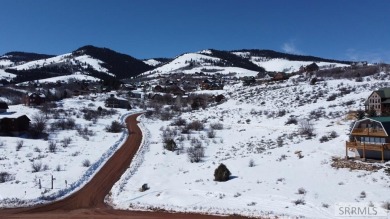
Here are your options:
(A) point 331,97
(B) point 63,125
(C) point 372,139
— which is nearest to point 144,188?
(C) point 372,139

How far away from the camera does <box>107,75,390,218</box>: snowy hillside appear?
18297 mm

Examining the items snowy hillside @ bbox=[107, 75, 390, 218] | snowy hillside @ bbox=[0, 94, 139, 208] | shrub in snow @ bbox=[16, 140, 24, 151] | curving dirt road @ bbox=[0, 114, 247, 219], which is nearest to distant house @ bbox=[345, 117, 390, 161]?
snowy hillside @ bbox=[107, 75, 390, 218]

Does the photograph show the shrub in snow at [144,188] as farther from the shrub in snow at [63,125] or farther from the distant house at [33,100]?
the distant house at [33,100]

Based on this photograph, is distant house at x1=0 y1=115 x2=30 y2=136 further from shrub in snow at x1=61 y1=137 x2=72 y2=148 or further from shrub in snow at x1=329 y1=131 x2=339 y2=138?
shrub in snow at x1=329 y1=131 x2=339 y2=138

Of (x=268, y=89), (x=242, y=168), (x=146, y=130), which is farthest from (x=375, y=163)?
(x=268, y=89)

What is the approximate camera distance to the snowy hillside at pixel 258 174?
1830 cm

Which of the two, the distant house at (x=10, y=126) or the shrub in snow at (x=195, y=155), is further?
the distant house at (x=10, y=126)

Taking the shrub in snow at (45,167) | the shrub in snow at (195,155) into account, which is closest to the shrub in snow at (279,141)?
the shrub in snow at (195,155)

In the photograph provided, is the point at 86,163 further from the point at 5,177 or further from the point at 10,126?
the point at 10,126

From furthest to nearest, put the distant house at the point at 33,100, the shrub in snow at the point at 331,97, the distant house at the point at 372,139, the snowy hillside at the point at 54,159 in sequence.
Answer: the distant house at the point at 33,100 < the shrub in snow at the point at 331,97 < the distant house at the point at 372,139 < the snowy hillside at the point at 54,159

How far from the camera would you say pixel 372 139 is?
80.3 feet

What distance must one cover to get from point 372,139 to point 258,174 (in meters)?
8.30

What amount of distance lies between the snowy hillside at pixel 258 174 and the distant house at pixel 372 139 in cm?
148

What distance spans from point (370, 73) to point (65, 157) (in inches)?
2703
